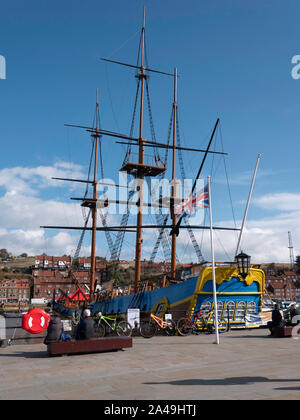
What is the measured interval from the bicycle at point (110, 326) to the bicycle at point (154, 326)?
81 centimetres

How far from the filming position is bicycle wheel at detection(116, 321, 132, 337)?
52.2ft

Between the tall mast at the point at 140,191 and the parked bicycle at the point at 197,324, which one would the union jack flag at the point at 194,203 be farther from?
the tall mast at the point at 140,191

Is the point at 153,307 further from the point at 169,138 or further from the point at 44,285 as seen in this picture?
the point at 44,285

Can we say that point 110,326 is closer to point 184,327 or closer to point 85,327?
point 184,327

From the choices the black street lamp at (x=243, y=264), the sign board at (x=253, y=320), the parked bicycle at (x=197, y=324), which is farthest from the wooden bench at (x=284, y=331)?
the sign board at (x=253, y=320)

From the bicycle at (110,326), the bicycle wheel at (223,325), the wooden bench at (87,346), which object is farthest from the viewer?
the bicycle wheel at (223,325)

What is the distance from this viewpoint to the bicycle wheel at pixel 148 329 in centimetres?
1659

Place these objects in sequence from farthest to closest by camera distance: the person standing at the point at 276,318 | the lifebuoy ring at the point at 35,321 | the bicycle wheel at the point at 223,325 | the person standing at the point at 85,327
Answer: the bicycle wheel at the point at 223,325 < the person standing at the point at 276,318 < the lifebuoy ring at the point at 35,321 < the person standing at the point at 85,327

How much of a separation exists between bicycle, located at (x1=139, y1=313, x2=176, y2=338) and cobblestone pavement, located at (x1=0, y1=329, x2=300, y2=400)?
3376mm

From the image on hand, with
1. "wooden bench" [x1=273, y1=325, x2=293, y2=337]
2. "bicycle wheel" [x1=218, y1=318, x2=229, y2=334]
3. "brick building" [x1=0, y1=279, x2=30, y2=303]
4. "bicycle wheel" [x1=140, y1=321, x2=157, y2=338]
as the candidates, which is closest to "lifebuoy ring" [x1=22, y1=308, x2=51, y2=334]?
"bicycle wheel" [x1=140, y1=321, x2=157, y2=338]

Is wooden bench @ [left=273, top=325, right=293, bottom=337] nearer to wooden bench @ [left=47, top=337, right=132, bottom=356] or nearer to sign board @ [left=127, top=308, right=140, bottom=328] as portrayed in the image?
sign board @ [left=127, top=308, right=140, bottom=328]
